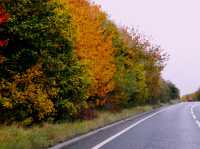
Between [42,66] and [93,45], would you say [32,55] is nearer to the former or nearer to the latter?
[42,66]

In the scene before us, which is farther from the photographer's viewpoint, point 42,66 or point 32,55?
point 42,66

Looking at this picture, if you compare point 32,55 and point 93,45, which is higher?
point 93,45

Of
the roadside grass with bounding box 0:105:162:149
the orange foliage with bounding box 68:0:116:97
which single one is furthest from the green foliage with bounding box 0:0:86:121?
the orange foliage with bounding box 68:0:116:97

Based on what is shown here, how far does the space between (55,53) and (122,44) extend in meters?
25.9

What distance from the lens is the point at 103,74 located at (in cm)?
3306

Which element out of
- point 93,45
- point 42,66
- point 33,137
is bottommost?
point 33,137

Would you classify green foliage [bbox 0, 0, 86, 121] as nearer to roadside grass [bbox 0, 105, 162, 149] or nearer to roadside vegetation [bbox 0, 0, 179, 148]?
roadside vegetation [bbox 0, 0, 179, 148]

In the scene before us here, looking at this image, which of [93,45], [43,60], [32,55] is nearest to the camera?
[32,55]

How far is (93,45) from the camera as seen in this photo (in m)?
29.8

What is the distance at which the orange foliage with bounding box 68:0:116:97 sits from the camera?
26.7 metres

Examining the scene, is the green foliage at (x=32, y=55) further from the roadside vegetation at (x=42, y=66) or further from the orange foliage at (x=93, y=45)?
the orange foliage at (x=93, y=45)

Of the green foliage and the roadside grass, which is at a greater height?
the green foliage

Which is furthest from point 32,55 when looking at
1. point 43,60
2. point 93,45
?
point 93,45

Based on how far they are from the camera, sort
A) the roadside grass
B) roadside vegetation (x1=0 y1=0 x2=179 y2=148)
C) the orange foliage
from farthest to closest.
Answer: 1. the orange foliage
2. roadside vegetation (x1=0 y1=0 x2=179 y2=148)
3. the roadside grass
